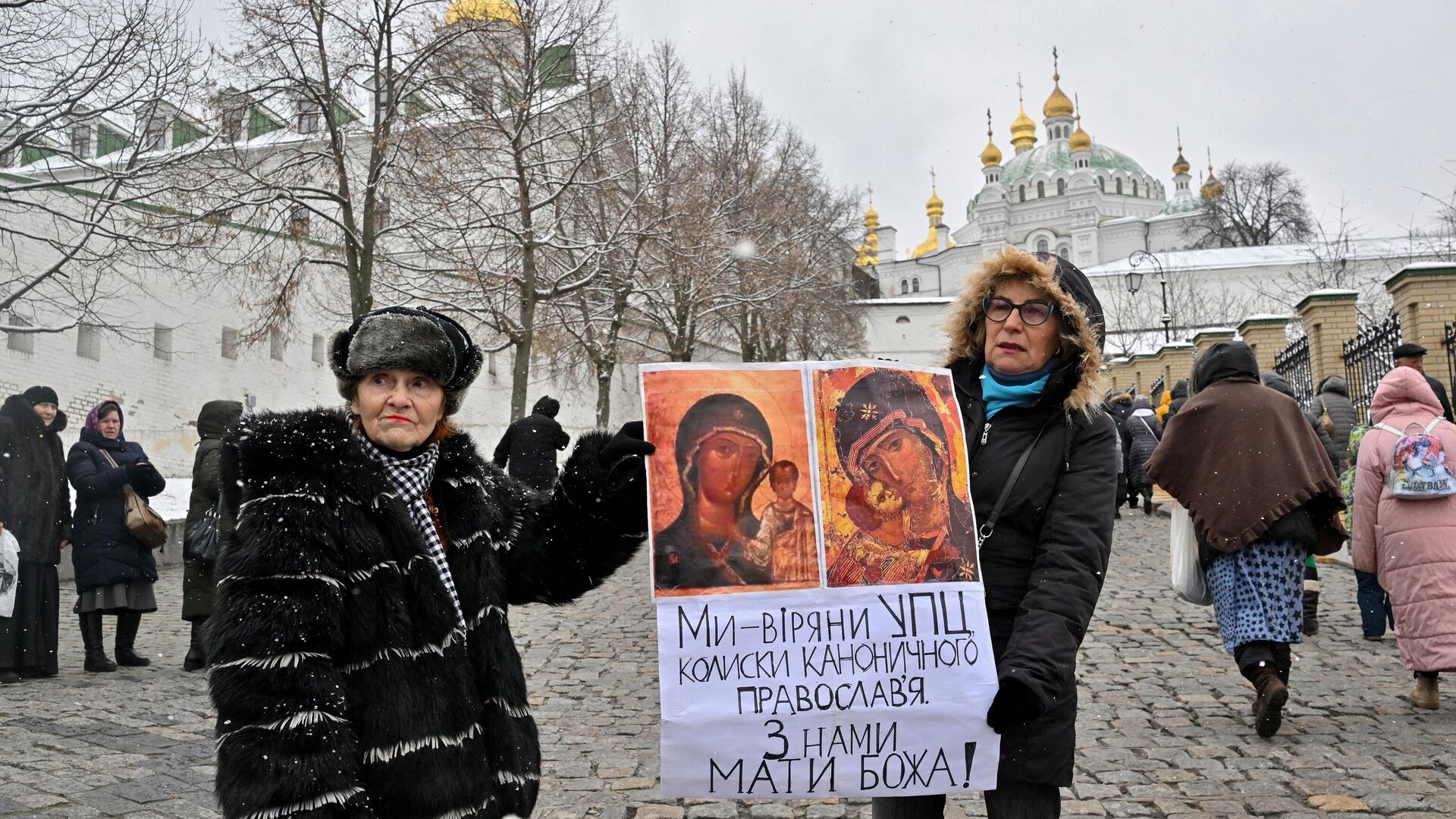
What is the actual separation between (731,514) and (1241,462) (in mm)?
4416

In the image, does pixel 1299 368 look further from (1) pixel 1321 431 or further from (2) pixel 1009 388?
(2) pixel 1009 388

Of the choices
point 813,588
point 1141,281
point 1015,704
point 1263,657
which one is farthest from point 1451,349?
point 1141,281

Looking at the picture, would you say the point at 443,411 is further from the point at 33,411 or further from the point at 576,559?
the point at 33,411

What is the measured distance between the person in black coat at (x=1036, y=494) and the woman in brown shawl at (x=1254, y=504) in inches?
143

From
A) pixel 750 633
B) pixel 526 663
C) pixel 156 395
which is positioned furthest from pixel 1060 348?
pixel 156 395

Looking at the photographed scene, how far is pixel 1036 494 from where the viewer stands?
2.75 m

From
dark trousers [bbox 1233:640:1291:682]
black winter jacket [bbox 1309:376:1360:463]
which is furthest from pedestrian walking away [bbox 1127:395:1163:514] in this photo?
dark trousers [bbox 1233:640:1291:682]

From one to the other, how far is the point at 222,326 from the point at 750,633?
30596 millimetres

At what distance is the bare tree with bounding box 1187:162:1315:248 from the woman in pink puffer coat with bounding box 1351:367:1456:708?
248 feet

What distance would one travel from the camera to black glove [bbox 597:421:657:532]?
2.68 meters

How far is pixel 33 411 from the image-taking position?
26.8 feet

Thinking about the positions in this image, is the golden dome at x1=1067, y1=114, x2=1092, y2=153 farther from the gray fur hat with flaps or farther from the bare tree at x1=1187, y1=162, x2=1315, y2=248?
the gray fur hat with flaps

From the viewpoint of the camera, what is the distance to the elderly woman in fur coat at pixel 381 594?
2.15 m

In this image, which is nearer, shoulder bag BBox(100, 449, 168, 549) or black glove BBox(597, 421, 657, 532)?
black glove BBox(597, 421, 657, 532)
